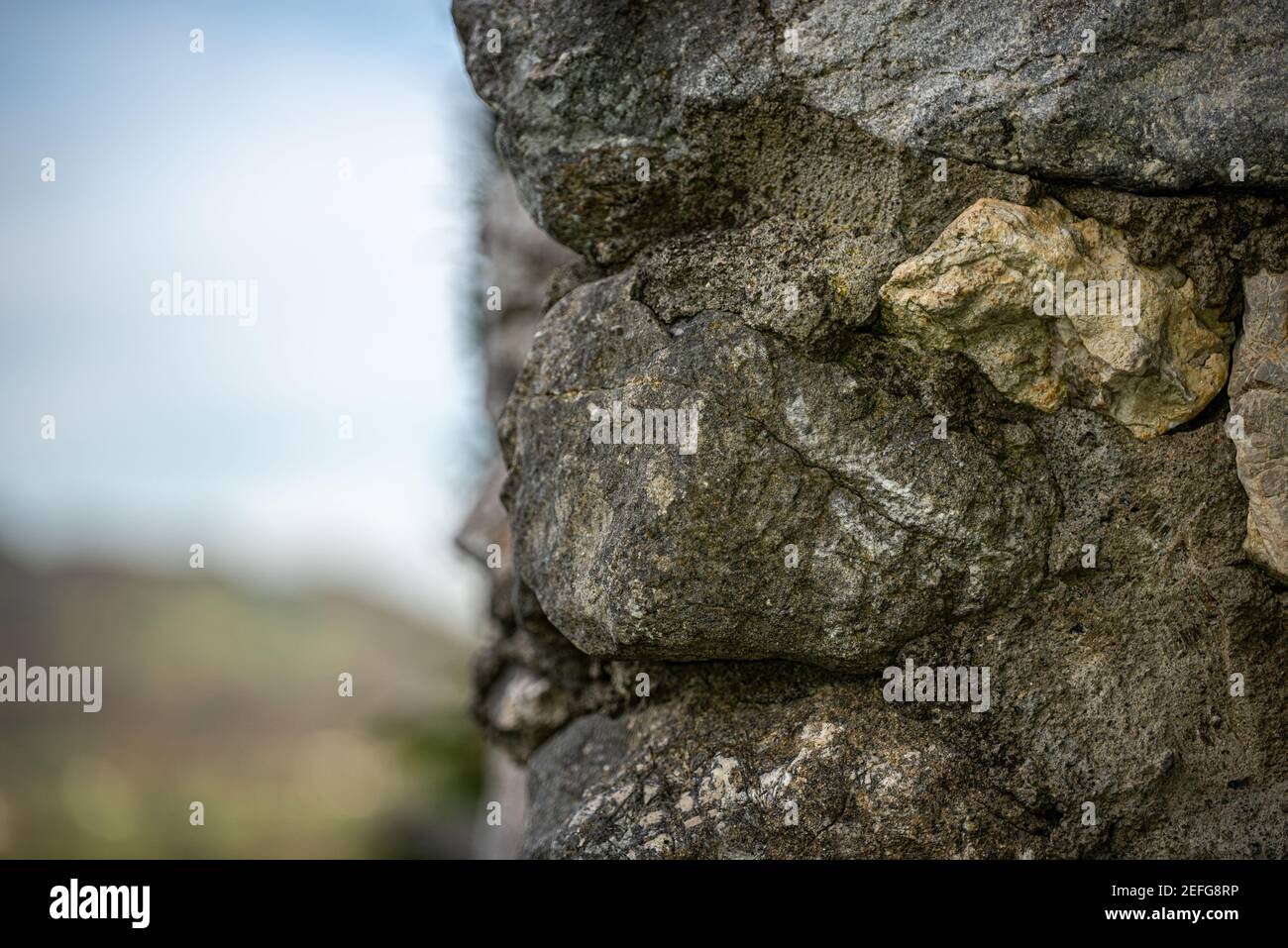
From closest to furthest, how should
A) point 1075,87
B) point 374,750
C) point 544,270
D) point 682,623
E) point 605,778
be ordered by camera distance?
point 1075,87 → point 682,623 → point 605,778 → point 544,270 → point 374,750

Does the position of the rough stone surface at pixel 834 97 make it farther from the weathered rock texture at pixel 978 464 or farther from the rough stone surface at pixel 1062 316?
the rough stone surface at pixel 1062 316

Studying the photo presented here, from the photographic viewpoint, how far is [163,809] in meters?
7.10

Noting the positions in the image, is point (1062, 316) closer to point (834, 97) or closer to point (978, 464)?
point (978, 464)

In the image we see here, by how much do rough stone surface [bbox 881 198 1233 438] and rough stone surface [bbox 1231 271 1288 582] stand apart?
75 millimetres

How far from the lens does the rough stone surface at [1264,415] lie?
2.12m

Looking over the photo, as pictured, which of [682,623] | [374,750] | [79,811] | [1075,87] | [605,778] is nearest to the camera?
[1075,87]

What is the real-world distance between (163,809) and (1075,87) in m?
7.35

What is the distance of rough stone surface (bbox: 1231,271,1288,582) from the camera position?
2.12 meters

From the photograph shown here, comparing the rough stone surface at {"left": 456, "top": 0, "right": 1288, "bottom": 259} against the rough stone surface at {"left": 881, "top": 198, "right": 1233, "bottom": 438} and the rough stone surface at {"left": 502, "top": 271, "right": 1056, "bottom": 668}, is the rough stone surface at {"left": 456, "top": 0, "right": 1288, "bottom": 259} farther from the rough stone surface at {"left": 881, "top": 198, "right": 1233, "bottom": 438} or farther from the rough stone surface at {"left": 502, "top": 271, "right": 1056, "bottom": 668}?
the rough stone surface at {"left": 502, "top": 271, "right": 1056, "bottom": 668}

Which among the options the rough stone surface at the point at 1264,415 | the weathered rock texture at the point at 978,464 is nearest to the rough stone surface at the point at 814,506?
the weathered rock texture at the point at 978,464

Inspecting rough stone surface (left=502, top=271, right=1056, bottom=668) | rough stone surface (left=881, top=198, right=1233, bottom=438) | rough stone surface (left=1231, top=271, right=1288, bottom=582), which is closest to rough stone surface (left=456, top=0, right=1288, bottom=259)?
rough stone surface (left=881, top=198, right=1233, bottom=438)
